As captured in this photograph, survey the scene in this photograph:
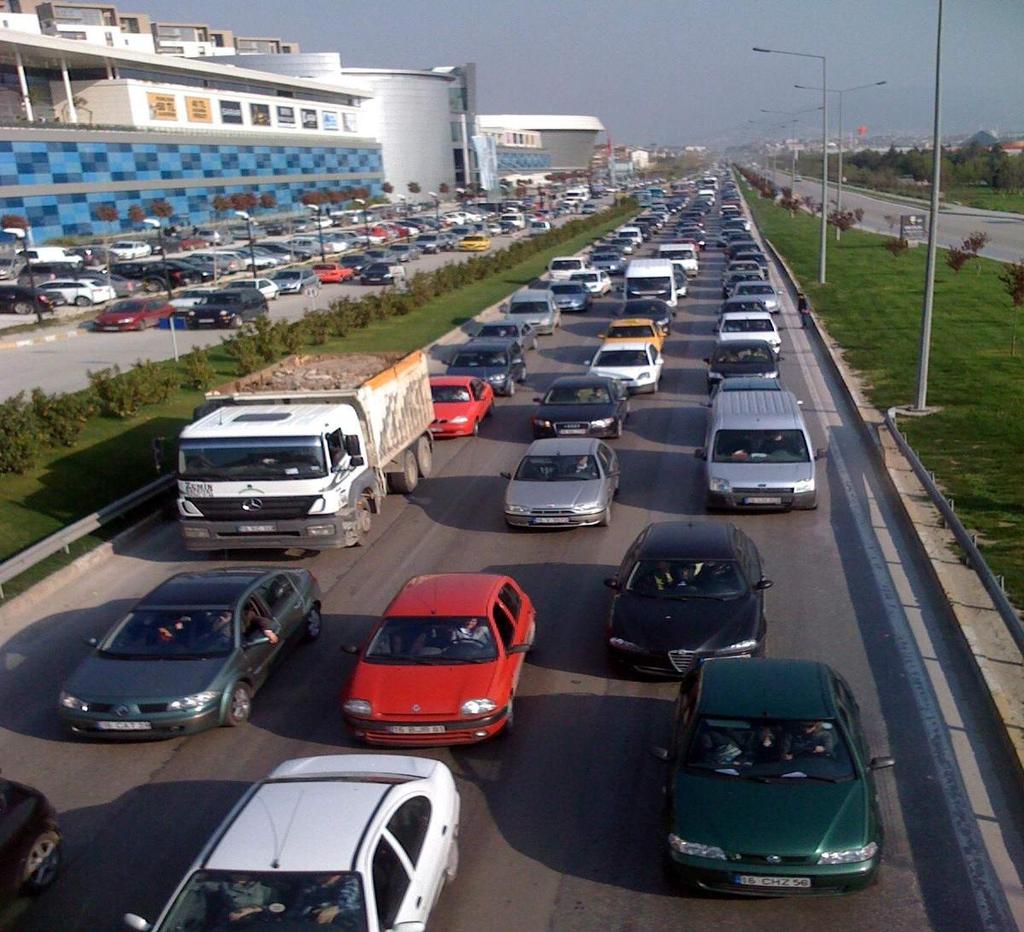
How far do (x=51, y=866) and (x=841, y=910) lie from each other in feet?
18.3

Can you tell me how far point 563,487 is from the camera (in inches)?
673

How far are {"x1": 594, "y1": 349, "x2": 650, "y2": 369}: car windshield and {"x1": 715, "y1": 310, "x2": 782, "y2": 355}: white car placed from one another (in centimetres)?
432

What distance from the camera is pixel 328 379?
1867 centimetres

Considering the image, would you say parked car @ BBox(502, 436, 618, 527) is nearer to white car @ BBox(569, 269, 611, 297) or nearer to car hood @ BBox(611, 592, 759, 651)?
car hood @ BBox(611, 592, 759, 651)

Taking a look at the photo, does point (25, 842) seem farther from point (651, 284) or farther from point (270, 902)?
point (651, 284)

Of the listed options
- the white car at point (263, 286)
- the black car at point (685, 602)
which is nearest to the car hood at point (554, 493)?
the black car at point (685, 602)

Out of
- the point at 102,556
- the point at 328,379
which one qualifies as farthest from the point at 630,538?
the point at 102,556

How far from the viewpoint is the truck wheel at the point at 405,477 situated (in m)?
19.4

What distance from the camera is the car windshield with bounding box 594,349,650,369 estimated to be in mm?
27594

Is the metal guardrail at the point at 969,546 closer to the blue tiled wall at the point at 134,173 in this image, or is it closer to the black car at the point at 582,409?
the black car at the point at 582,409

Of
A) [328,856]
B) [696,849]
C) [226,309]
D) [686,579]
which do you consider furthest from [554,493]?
[226,309]

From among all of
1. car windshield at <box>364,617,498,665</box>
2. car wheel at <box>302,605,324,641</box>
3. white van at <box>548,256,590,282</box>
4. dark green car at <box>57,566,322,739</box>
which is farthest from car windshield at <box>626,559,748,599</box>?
white van at <box>548,256,590,282</box>

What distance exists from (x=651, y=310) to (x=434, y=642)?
27.9m

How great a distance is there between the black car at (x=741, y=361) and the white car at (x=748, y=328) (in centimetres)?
407
